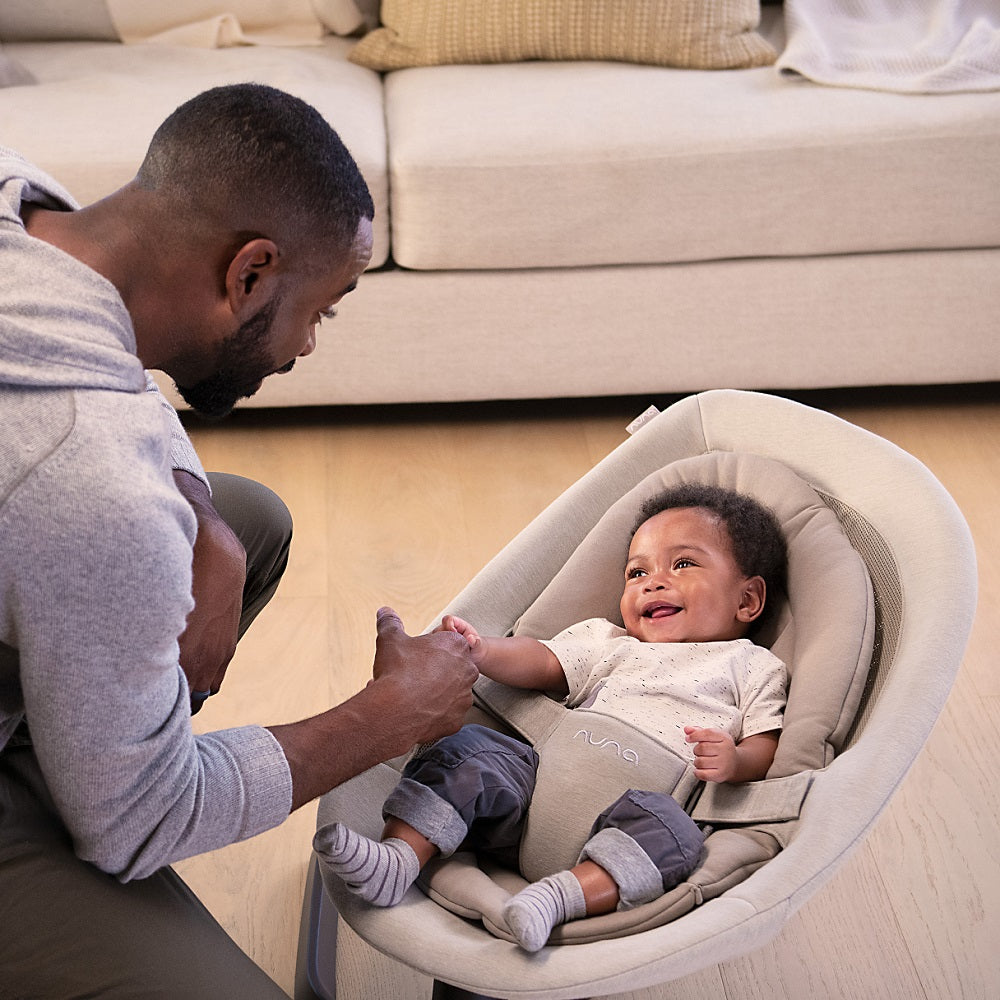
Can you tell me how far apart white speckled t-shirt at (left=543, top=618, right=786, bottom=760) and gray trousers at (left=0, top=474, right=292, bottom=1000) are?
1.72 feet

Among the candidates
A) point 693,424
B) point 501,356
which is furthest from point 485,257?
point 693,424

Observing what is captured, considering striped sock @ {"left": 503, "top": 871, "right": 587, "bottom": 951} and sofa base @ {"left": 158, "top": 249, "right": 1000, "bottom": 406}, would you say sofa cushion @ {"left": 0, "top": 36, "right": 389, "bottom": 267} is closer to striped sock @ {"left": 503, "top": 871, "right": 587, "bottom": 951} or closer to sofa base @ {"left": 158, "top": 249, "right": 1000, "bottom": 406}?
sofa base @ {"left": 158, "top": 249, "right": 1000, "bottom": 406}

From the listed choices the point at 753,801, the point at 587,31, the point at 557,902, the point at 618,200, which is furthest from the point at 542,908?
the point at 587,31

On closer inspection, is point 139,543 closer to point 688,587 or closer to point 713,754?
point 713,754

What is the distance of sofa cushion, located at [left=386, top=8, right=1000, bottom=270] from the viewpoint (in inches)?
86.3

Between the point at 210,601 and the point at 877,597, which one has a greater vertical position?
the point at 210,601

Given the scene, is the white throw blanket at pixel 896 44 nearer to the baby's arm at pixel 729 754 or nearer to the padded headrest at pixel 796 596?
the padded headrest at pixel 796 596

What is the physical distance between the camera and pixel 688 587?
1541 millimetres

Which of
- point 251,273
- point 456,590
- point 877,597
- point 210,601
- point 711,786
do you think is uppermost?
point 251,273

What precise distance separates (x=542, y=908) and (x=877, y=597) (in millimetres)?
588

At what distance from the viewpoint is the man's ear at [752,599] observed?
1544 mm

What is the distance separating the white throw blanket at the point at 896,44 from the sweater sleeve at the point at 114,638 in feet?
5.90

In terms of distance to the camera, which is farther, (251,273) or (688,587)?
(688,587)

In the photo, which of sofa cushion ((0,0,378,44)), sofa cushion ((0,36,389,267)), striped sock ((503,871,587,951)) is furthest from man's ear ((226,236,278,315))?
sofa cushion ((0,0,378,44))
